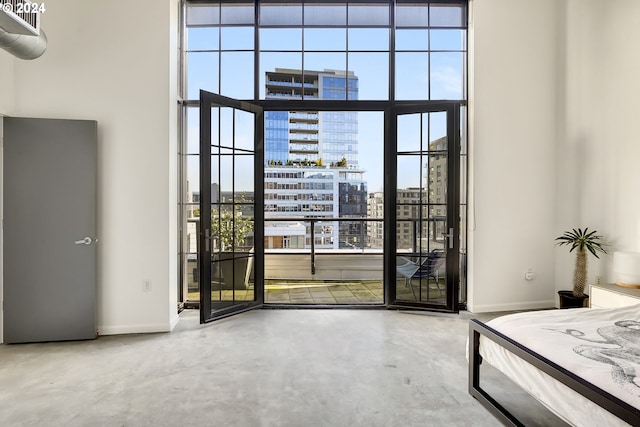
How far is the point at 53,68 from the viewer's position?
3.44 meters

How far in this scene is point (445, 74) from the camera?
14.2 ft

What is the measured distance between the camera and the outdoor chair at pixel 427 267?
4176 mm

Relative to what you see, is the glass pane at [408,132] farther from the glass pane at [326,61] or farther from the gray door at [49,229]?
the gray door at [49,229]

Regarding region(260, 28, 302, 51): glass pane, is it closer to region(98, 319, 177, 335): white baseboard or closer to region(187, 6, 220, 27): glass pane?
region(187, 6, 220, 27): glass pane

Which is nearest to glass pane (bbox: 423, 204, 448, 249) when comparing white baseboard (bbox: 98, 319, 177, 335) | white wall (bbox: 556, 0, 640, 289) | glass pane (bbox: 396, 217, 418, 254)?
glass pane (bbox: 396, 217, 418, 254)

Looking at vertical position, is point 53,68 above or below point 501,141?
above

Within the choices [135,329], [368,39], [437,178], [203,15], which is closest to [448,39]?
[368,39]

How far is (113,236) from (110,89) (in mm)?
1377

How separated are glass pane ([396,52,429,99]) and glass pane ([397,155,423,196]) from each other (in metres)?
0.77

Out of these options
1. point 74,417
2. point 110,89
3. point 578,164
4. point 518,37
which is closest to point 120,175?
point 110,89

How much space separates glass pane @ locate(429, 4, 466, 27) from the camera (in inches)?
169

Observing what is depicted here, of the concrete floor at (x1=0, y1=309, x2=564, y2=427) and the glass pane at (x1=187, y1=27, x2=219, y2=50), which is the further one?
the glass pane at (x1=187, y1=27, x2=219, y2=50)

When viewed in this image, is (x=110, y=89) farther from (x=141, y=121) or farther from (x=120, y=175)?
(x=120, y=175)

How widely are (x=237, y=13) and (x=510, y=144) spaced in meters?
3.39
